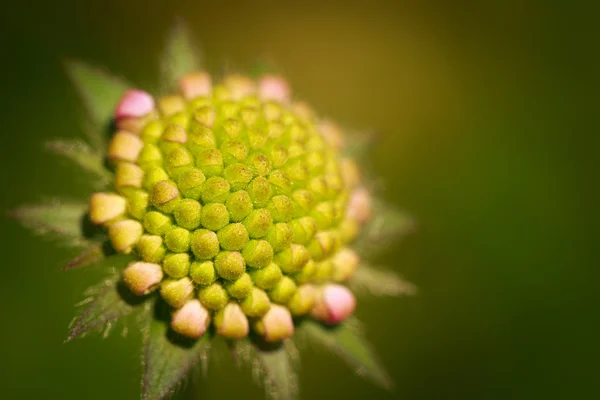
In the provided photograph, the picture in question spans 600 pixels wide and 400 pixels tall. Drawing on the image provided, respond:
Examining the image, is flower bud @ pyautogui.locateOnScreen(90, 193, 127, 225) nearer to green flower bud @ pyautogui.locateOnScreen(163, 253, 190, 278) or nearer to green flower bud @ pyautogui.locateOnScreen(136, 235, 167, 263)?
green flower bud @ pyautogui.locateOnScreen(136, 235, 167, 263)

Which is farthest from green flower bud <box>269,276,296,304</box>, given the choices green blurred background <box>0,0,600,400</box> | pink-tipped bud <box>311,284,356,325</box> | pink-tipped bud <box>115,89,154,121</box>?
green blurred background <box>0,0,600,400</box>

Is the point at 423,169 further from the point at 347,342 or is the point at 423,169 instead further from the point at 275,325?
the point at 275,325

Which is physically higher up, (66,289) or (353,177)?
(353,177)

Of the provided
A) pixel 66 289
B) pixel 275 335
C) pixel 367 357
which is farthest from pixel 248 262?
pixel 66 289

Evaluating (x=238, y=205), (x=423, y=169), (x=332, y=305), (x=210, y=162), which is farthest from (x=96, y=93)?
(x=423, y=169)

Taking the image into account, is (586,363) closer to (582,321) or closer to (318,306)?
(582,321)

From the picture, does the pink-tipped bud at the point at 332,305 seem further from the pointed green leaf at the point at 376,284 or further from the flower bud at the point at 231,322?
the flower bud at the point at 231,322
